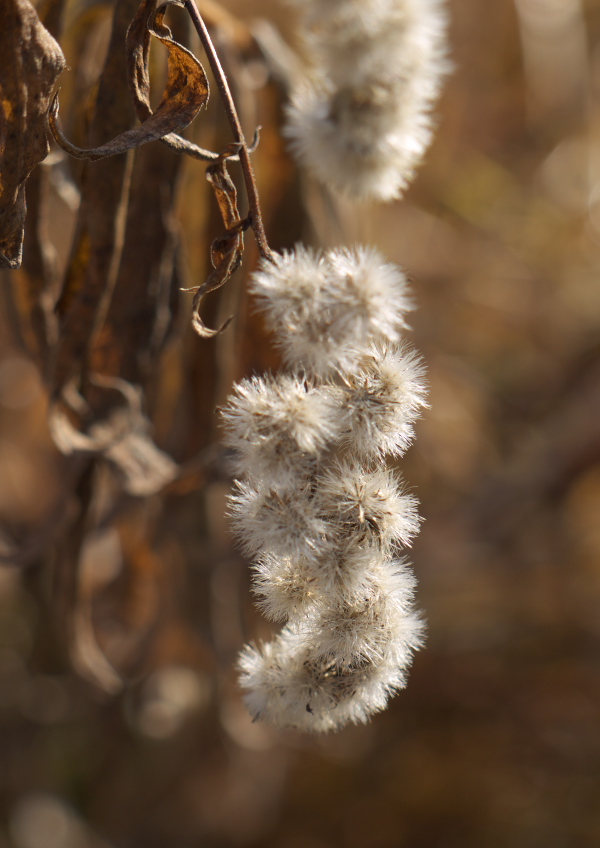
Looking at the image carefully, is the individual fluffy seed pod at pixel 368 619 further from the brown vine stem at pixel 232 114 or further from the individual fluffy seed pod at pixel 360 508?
the brown vine stem at pixel 232 114

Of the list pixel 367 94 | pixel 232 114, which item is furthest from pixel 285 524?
pixel 367 94

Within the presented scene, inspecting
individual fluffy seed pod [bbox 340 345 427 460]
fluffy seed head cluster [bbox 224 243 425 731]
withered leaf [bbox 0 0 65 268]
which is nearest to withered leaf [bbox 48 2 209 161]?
withered leaf [bbox 0 0 65 268]

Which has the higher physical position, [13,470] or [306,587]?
[306,587]

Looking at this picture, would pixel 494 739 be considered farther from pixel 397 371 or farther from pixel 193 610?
pixel 397 371

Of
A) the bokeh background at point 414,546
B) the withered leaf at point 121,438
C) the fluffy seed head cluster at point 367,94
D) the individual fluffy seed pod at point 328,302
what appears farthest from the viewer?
the bokeh background at point 414,546

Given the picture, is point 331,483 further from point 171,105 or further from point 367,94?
point 367,94

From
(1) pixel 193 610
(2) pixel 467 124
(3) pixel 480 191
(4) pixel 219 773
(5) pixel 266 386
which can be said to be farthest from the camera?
(2) pixel 467 124

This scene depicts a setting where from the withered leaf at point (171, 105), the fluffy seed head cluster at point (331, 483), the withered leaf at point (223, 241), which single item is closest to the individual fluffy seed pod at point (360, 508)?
the fluffy seed head cluster at point (331, 483)

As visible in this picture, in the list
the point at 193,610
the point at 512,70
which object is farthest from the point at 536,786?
the point at 512,70
